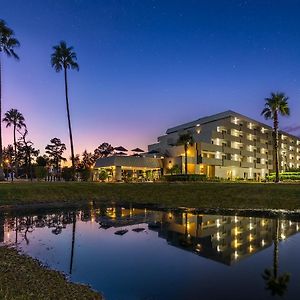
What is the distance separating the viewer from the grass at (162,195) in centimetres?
3519

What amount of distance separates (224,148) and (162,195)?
151 feet

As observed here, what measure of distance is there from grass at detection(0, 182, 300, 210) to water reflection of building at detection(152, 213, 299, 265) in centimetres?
972

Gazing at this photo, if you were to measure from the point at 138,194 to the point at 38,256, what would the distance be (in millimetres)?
30304

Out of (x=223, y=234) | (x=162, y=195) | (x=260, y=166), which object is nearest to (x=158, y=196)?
(x=162, y=195)

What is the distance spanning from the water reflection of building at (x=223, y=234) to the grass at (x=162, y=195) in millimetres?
9717

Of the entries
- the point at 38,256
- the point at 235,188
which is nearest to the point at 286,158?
the point at 235,188

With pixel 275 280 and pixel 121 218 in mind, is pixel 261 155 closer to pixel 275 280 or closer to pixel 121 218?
pixel 121 218

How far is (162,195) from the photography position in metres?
42.3

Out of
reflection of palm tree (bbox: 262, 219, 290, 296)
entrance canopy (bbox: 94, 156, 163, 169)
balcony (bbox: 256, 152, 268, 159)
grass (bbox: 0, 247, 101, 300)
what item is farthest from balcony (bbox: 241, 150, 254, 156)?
grass (bbox: 0, 247, 101, 300)

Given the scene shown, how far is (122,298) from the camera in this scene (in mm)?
9164

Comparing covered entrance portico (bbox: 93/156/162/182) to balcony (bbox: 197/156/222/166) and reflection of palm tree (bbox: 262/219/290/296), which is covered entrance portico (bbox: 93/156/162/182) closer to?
balcony (bbox: 197/156/222/166)

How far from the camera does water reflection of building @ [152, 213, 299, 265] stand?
48.5 feet

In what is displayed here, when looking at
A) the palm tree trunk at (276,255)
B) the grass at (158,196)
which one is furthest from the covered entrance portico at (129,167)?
the palm tree trunk at (276,255)

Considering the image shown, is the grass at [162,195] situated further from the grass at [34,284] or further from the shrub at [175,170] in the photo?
the shrub at [175,170]
